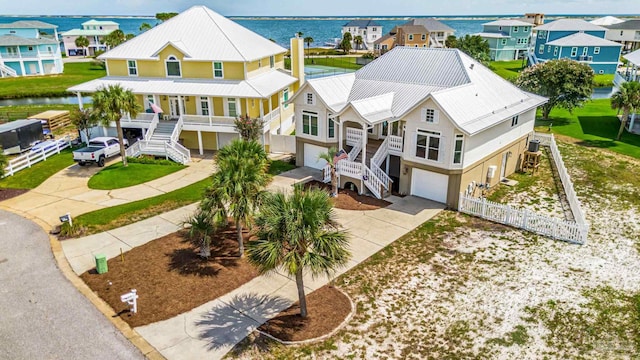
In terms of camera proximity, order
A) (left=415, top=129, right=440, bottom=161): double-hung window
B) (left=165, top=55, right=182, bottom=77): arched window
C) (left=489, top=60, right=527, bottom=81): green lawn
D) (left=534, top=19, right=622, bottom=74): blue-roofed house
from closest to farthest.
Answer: (left=415, top=129, right=440, bottom=161): double-hung window < (left=165, top=55, right=182, bottom=77): arched window < (left=534, top=19, right=622, bottom=74): blue-roofed house < (left=489, top=60, right=527, bottom=81): green lawn

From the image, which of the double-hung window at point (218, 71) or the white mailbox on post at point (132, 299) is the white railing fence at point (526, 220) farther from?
the double-hung window at point (218, 71)

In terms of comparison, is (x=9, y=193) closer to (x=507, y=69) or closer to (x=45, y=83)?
(x=45, y=83)

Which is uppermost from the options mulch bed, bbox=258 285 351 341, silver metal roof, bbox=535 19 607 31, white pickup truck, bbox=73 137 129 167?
silver metal roof, bbox=535 19 607 31

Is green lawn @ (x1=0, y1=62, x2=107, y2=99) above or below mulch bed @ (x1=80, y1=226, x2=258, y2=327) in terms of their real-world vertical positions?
above

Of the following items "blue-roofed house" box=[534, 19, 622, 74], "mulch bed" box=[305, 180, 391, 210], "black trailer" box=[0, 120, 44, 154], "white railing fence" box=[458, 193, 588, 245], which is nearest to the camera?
"white railing fence" box=[458, 193, 588, 245]

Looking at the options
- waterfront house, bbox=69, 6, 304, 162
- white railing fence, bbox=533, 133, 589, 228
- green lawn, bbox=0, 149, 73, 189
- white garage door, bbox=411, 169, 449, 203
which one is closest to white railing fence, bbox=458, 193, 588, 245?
white railing fence, bbox=533, 133, 589, 228

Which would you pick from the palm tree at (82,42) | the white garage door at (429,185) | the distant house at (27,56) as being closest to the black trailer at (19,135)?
the white garage door at (429,185)

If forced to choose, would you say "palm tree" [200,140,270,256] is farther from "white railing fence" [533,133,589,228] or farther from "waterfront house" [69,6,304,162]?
"waterfront house" [69,6,304,162]
